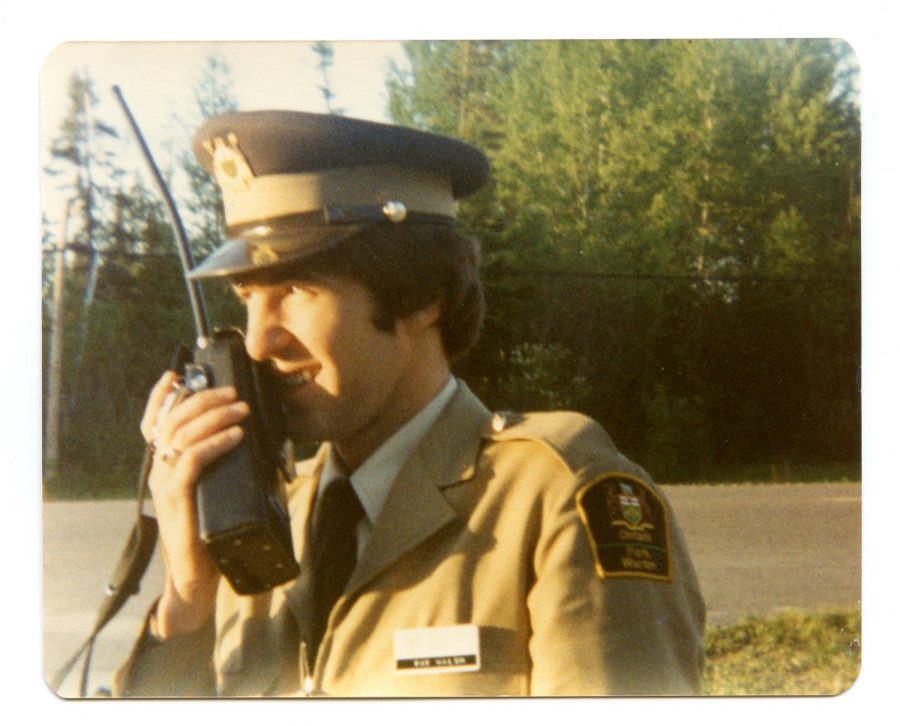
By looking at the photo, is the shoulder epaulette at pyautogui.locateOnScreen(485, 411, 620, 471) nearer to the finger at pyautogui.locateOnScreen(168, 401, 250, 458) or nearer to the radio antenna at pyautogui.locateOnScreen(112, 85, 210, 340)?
the finger at pyautogui.locateOnScreen(168, 401, 250, 458)

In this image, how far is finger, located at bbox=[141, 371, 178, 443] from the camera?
2.32 metres

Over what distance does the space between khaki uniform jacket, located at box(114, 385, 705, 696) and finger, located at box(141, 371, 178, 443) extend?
306 millimetres

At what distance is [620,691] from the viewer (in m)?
2.27

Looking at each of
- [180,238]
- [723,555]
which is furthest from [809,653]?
[180,238]

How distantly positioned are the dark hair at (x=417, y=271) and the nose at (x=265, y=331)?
76 mm

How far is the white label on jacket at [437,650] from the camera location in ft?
7.43

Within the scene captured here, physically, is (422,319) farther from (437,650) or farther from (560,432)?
(437,650)

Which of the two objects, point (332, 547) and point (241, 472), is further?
point (332, 547)

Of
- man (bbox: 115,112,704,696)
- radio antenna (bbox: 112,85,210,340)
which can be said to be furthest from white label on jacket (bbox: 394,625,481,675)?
radio antenna (bbox: 112,85,210,340)

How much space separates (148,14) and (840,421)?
1.60 meters

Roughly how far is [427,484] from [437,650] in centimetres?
32

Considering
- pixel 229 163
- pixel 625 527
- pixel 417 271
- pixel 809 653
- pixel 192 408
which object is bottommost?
pixel 809 653

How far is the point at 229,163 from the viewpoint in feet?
7.76

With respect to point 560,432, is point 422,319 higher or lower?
higher
